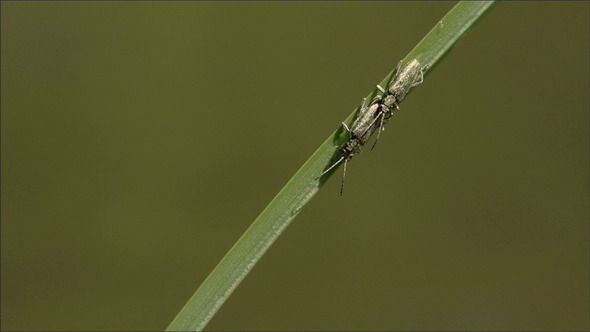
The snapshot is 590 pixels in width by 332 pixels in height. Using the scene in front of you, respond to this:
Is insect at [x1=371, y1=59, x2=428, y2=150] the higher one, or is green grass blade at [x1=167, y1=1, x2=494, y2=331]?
insect at [x1=371, y1=59, x2=428, y2=150]

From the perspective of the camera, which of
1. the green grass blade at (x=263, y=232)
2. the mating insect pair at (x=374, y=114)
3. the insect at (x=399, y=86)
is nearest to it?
the green grass blade at (x=263, y=232)

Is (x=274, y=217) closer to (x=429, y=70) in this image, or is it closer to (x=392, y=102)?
(x=429, y=70)

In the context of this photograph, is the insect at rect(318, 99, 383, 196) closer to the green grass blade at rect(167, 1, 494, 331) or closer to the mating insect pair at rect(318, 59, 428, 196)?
the mating insect pair at rect(318, 59, 428, 196)

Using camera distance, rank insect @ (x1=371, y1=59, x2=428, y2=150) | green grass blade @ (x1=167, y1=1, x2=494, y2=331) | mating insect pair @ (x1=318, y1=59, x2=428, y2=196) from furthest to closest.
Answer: mating insect pair @ (x1=318, y1=59, x2=428, y2=196), insect @ (x1=371, y1=59, x2=428, y2=150), green grass blade @ (x1=167, y1=1, x2=494, y2=331)

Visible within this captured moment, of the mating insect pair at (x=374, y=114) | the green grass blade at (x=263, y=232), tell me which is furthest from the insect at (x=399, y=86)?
the green grass blade at (x=263, y=232)

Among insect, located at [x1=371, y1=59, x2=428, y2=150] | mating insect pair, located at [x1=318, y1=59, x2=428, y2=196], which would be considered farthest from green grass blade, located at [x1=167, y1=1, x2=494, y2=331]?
mating insect pair, located at [x1=318, y1=59, x2=428, y2=196]

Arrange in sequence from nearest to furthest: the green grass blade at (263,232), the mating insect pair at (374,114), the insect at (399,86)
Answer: the green grass blade at (263,232) → the insect at (399,86) → the mating insect pair at (374,114)

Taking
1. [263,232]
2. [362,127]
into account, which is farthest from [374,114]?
[263,232]

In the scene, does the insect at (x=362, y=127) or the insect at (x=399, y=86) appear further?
the insect at (x=362, y=127)

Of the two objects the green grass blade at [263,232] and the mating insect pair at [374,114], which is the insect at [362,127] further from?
the green grass blade at [263,232]
